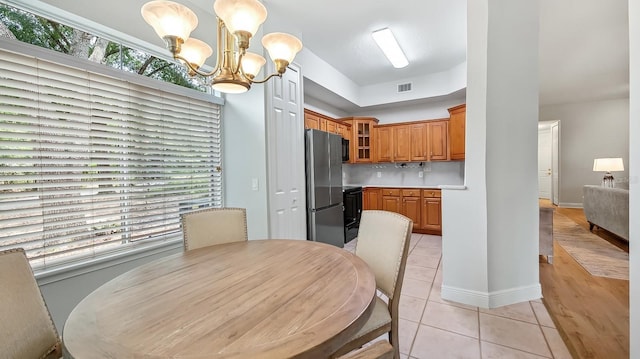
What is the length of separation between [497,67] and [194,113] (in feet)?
8.96

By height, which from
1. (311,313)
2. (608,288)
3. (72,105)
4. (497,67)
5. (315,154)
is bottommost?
(608,288)

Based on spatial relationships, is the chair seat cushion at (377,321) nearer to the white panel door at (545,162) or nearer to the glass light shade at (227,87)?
the glass light shade at (227,87)

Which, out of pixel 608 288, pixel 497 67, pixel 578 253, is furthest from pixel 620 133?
pixel 497 67

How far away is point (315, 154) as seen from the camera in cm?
350

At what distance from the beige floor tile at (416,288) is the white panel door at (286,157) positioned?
4.21 ft

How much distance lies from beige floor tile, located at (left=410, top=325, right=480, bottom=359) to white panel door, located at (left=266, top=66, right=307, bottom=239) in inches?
63.8

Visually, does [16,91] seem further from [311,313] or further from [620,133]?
[620,133]

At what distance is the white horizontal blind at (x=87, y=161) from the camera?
159 cm

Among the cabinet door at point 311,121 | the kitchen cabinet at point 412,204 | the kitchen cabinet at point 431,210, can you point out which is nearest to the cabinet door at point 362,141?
the kitchen cabinet at point 412,204

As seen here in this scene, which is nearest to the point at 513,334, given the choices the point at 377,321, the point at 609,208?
the point at 377,321

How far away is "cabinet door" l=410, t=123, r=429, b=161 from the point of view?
518 centimetres

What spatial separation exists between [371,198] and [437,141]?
1.62 metres

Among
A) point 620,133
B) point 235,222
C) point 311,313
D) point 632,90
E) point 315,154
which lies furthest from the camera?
point 620,133

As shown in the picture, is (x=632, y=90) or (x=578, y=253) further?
(x=578, y=253)
